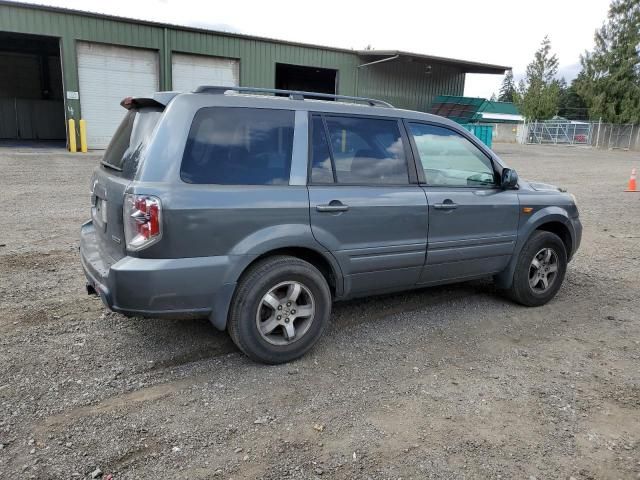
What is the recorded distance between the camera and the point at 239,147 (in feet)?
11.6

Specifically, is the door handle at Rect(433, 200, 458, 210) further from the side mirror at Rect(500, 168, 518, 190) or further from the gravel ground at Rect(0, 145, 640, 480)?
the gravel ground at Rect(0, 145, 640, 480)

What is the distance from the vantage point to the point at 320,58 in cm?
2445

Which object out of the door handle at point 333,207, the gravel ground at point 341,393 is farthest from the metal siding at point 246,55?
the door handle at point 333,207

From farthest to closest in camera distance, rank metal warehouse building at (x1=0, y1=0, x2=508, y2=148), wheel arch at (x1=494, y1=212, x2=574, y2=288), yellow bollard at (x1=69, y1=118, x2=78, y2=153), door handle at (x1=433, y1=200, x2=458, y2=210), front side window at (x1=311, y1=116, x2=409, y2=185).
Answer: yellow bollard at (x1=69, y1=118, x2=78, y2=153) < metal warehouse building at (x1=0, y1=0, x2=508, y2=148) < wheel arch at (x1=494, y1=212, x2=574, y2=288) < door handle at (x1=433, y1=200, x2=458, y2=210) < front side window at (x1=311, y1=116, x2=409, y2=185)

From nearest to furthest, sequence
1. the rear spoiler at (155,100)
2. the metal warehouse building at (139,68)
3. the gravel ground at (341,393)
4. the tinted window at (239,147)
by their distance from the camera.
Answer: the gravel ground at (341,393) < the tinted window at (239,147) < the rear spoiler at (155,100) < the metal warehouse building at (139,68)

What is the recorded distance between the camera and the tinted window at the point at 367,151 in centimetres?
395

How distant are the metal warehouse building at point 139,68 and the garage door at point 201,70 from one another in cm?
4

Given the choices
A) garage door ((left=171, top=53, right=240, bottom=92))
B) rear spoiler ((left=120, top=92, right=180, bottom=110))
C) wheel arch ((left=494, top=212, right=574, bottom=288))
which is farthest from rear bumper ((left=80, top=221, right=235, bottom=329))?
garage door ((left=171, top=53, right=240, bottom=92))

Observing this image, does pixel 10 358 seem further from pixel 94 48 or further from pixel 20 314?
pixel 94 48

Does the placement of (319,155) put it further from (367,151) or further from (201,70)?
(201,70)

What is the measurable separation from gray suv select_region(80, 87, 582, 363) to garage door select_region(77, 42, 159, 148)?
1842 centimetres

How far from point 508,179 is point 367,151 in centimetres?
142

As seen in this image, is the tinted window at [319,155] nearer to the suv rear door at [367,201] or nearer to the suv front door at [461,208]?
the suv rear door at [367,201]

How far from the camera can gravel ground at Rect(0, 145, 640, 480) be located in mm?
2758
